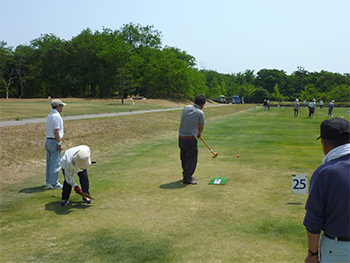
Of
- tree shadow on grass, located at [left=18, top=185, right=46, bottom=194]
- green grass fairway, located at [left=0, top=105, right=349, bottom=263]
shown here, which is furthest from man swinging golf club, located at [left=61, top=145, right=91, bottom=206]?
tree shadow on grass, located at [left=18, top=185, right=46, bottom=194]

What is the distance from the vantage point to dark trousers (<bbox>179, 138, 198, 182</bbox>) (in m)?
8.79

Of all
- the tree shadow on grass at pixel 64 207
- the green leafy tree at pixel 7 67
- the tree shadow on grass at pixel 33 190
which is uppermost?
the green leafy tree at pixel 7 67

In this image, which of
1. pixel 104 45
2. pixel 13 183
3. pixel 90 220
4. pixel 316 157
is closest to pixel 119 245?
pixel 90 220

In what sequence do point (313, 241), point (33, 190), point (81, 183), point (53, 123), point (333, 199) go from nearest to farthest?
point (333, 199), point (313, 241), point (81, 183), point (53, 123), point (33, 190)

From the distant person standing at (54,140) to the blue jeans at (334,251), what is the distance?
24.0 feet

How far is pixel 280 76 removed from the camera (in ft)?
462

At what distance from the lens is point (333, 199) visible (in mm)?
2635

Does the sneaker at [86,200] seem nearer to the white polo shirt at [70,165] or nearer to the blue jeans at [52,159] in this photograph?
the white polo shirt at [70,165]

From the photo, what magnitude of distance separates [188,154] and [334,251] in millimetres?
6284

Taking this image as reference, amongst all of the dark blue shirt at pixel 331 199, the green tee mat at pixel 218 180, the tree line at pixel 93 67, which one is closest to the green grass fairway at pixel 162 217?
the green tee mat at pixel 218 180

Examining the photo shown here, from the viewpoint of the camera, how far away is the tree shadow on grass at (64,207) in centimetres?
706

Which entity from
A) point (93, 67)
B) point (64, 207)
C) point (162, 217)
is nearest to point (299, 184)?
point (162, 217)

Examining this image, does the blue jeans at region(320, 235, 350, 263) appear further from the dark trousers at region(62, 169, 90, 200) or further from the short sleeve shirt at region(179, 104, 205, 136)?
the short sleeve shirt at region(179, 104, 205, 136)

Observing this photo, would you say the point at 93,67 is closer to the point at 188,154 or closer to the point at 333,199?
the point at 188,154
